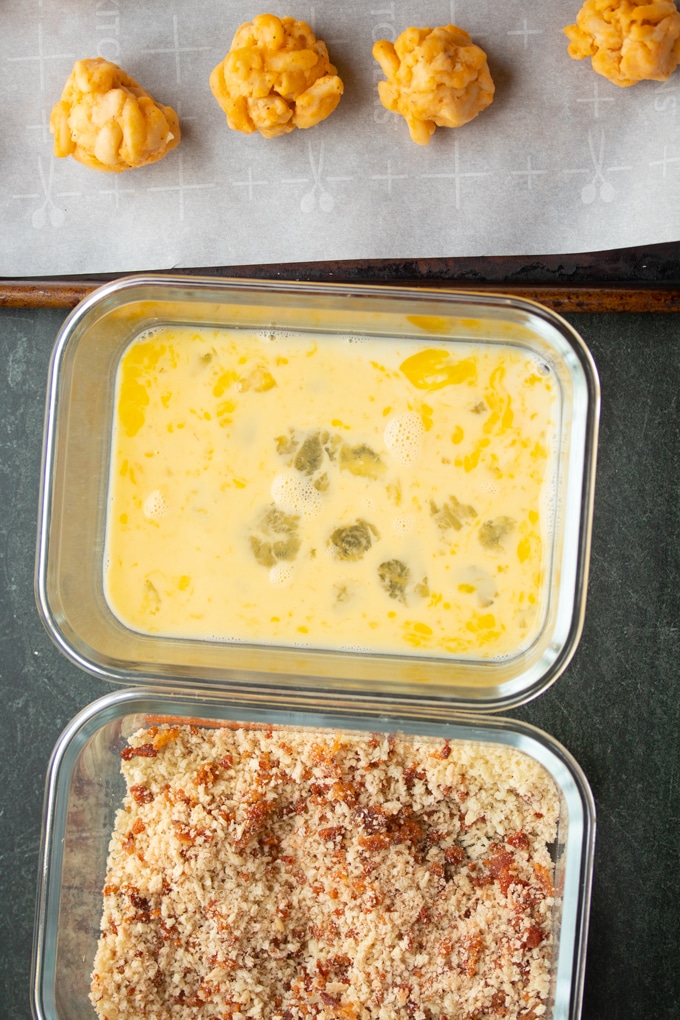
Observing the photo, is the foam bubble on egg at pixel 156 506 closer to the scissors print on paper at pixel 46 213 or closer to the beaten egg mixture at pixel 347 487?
the beaten egg mixture at pixel 347 487

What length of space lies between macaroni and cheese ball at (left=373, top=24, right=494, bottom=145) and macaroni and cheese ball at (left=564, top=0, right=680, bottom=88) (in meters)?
0.18

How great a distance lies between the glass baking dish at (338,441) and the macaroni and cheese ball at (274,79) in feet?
1.07

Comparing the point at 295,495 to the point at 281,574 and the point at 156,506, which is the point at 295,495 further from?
the point at 156,506

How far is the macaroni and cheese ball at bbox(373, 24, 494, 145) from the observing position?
143cm

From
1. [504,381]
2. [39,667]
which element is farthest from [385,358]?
[39,667]

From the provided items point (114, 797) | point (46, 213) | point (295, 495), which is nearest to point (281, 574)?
point (295, 495)

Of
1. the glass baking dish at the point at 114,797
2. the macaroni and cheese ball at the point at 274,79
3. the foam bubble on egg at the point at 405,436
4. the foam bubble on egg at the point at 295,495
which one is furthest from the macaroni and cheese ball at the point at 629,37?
the glass baking dish at the point at 114,797

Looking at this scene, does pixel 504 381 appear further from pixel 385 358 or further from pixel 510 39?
pixel 510 39

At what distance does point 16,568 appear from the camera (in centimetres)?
162

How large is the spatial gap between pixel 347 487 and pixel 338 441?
0.08 metres

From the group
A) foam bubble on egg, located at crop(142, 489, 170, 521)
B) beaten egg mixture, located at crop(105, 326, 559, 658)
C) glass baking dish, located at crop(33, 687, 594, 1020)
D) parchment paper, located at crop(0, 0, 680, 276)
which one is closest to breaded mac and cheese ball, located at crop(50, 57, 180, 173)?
parchment paper, located at crop(0, 0, 680, 276)

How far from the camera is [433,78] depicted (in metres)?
1.42

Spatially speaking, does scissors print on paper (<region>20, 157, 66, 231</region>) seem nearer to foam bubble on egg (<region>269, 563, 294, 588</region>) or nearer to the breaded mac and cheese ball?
the breaded mac and cheese ball

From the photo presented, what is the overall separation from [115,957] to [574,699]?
Result: 2.99 ft
